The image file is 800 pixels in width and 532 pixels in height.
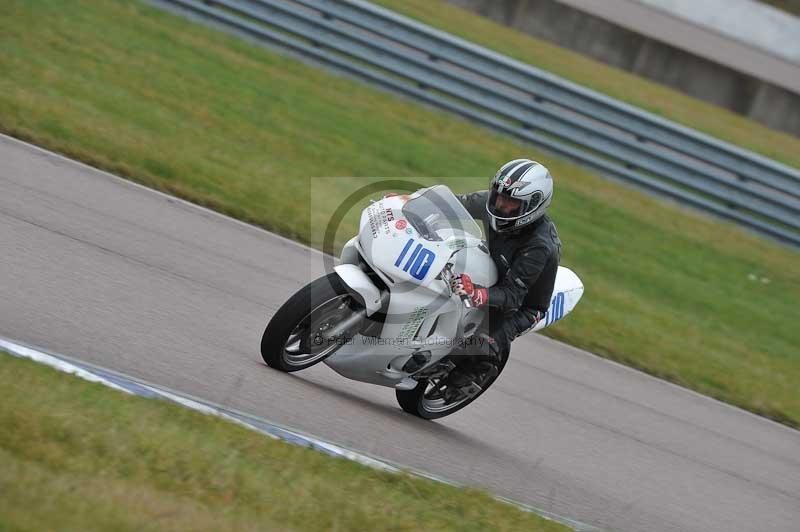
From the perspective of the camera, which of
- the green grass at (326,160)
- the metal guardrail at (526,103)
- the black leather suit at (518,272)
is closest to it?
the black leather suit at (518,272)

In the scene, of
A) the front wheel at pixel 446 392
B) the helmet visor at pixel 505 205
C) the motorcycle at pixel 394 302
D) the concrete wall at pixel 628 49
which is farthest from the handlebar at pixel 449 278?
the concrete wall at pixel 628 49

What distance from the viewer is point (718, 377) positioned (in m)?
10.6

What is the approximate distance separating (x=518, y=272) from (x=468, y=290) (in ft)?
1.47

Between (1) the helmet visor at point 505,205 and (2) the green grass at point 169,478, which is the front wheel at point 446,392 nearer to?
(1) the helmet visor at point 505,205

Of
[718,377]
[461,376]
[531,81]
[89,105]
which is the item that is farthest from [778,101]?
[461,376]

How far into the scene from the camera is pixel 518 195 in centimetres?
618

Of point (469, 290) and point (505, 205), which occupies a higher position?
point (505, 205)

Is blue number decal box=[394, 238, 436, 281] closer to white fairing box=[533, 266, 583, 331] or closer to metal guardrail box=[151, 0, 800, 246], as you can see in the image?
white fairing box=[533, 266, 583, 331]

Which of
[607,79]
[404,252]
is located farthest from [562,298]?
[607,79]

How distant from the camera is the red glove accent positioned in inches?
241

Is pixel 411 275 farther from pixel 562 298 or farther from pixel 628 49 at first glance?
pixel 628 49

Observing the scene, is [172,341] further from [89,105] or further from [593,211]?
[593,211]

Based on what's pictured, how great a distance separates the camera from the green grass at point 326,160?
1041cm

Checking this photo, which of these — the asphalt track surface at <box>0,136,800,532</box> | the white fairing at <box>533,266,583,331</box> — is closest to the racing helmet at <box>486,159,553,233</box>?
the white fairing at <box>533,266,583,331</box>
